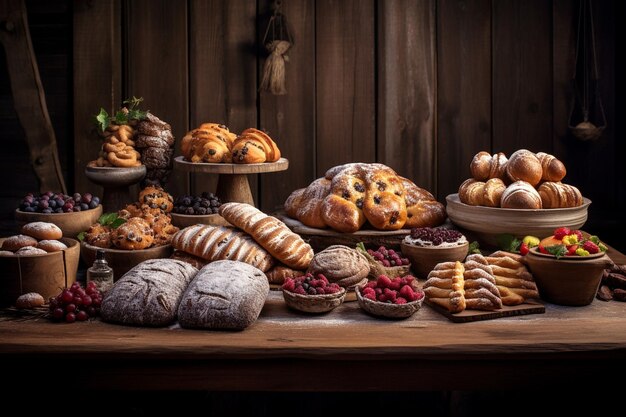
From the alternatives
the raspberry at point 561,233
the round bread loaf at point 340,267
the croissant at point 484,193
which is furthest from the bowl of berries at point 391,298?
the croissant at point 484,193

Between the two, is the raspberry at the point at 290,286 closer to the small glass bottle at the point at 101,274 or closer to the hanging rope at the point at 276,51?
the small glass bottle at the point at 101,274

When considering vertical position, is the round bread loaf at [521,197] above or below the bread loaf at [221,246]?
above

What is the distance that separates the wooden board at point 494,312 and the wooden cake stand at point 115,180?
173cm

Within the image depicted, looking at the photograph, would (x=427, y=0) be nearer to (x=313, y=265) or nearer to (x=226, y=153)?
(x=226, y=153)

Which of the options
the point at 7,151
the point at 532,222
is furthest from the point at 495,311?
the point at 7,151

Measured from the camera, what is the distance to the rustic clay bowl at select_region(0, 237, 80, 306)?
10.1ft

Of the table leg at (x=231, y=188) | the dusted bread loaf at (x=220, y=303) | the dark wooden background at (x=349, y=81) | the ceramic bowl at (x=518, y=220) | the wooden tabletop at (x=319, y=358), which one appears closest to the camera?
the wooden tabletop at (x=319, y=358)

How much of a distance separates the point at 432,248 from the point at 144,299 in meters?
1.29

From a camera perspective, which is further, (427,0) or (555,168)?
(427,0)

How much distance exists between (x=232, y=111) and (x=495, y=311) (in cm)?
224

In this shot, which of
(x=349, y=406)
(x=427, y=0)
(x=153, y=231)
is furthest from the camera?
(x=427, y=0)

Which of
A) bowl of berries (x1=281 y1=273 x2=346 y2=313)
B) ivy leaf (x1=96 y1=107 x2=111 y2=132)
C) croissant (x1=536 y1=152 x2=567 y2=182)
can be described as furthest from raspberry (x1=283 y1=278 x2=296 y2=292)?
ivy leaf (x1=96 y1=107 x2=111 y2=132)

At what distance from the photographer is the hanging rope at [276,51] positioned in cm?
437

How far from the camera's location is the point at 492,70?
456 centimetres
